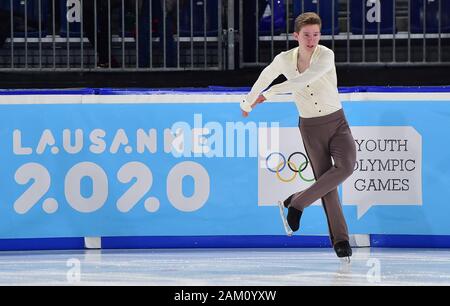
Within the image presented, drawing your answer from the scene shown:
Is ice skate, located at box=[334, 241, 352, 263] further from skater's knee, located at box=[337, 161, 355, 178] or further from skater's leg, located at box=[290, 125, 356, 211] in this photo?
skater's knee, located at box=[337, 161, 355, 178]

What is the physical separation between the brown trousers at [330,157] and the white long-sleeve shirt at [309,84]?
8 cm

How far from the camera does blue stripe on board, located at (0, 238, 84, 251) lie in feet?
33.6

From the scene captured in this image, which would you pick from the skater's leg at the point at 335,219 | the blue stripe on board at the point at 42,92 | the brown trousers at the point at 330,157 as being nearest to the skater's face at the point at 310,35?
the brown trousers at the point at 330,157

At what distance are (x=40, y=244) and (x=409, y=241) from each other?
301 cm

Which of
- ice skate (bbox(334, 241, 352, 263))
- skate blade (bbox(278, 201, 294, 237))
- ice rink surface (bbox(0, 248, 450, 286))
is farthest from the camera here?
skate blade (bbox(278, 201, 294, 237))

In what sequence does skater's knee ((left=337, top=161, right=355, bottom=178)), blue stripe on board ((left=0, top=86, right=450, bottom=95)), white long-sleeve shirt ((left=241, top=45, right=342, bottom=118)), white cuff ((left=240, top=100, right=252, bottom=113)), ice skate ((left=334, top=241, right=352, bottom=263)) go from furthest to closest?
blue stripe on board ((left=0, top=86, right=450, bottom=95))
white cuff ((left=240, top=100, right=252, bottom=113))
ice skate ((left=334, top=241, right=352, bottom=263))
skater's knee ((left=337, top=161, right=355, bottom=178))
white long-sleeve shirt ((left=241, top=45, right=342, bottom=118))

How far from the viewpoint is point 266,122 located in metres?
10.2

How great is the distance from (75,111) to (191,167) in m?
1.05

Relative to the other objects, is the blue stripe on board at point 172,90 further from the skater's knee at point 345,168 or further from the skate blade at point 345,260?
the skate blade at point 345,260

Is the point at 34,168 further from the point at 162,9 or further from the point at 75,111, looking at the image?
the point at 162,9

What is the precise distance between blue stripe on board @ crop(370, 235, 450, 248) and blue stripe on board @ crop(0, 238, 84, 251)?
8.00 feet

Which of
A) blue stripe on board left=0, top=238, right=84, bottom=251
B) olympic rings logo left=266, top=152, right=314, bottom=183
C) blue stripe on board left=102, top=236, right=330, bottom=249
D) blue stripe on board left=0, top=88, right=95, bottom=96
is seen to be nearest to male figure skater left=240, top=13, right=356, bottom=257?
olympic rings logo left=266, top=152, right=314, bottom=183

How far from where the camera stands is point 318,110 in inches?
354

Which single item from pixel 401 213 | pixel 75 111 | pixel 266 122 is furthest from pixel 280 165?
pixel 75 111
